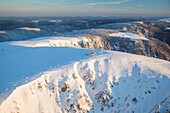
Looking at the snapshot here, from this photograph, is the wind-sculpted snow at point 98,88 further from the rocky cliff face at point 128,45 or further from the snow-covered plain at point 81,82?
the rocky cliff face at point 128,45

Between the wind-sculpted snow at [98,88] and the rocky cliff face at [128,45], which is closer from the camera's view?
the wind-sculpted snow at [98,88]

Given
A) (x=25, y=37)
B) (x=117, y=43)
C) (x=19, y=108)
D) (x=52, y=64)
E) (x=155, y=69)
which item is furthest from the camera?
(x=25, y=37)

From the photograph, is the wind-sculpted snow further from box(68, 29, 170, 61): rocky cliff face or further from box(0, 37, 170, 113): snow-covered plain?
box(68, 29, 170, 61): rocky cliff face

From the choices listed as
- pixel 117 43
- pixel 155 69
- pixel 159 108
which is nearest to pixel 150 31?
pixel 117 43

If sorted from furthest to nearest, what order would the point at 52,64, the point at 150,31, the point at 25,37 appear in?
1. the point at 150,31
2. the point at 25,37
3. the point at 52,64

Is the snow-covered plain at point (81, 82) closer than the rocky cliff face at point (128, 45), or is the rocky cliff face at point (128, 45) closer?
the snow-covered plain at point (81, 82)

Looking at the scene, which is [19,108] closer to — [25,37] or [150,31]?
[25,37]

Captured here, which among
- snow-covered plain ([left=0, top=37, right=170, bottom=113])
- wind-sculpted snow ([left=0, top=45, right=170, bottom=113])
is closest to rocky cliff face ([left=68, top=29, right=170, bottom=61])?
snow-covered plain ([left=0, top=37, right=170, bottom=113])

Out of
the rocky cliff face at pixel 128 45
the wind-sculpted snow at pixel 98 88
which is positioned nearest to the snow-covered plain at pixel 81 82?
the wind-sculpted snow at pixel 98 88

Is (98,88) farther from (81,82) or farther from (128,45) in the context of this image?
(128,45)
